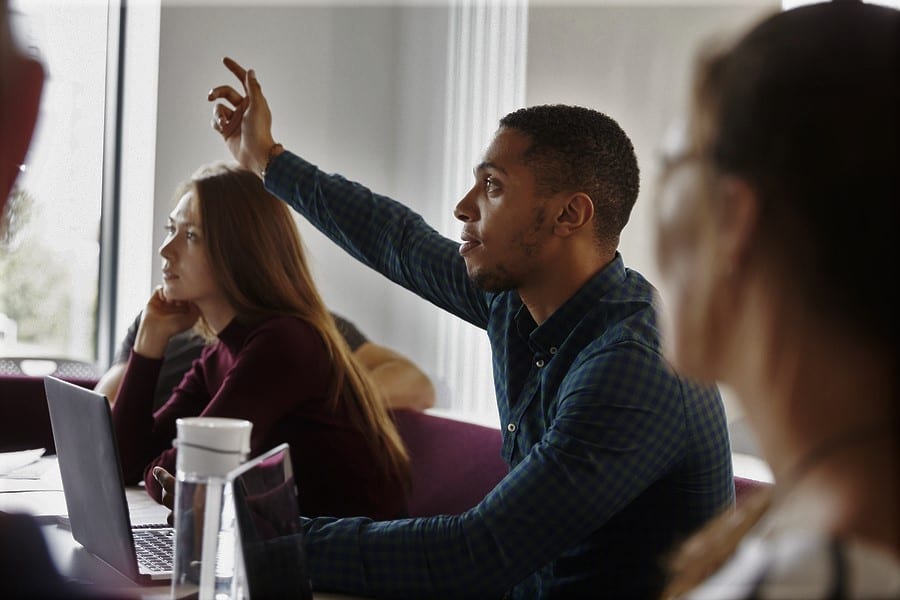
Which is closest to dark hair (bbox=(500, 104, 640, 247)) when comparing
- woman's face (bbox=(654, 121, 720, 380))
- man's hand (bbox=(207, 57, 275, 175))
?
man's hand (bbox=(207, 57, 275, 175))

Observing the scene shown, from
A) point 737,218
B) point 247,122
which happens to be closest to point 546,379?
point 247,122

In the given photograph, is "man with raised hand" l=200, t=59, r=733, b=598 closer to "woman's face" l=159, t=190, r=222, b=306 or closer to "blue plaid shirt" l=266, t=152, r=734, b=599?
"blue plaid shirt" l=266, t=152, r=734, b=599

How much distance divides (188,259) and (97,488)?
0.95 metres

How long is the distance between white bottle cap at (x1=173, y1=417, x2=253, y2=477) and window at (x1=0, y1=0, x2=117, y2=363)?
3.15 meters

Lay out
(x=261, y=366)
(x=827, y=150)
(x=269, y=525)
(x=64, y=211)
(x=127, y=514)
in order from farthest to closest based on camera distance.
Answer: (x=64, y=211) → (x=261, y=366) → (x=127, y=514) → (x=269, y=525) → (x=827, y=150)

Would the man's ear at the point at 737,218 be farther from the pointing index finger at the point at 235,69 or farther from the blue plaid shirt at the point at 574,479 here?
the pointing index finger at the point at 235,69

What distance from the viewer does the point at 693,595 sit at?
651mm

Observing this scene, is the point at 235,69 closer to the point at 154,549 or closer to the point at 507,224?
the point at 507,224

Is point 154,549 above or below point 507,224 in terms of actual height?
below

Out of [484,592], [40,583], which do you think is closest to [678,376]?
[484,592]


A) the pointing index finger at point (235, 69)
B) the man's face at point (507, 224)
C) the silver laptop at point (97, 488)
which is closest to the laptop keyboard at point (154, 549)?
the silver laptop at point (97, 488)

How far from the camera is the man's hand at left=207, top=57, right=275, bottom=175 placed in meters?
1.92

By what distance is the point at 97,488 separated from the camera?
1.33 m

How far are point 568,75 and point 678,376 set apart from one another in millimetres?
2366
